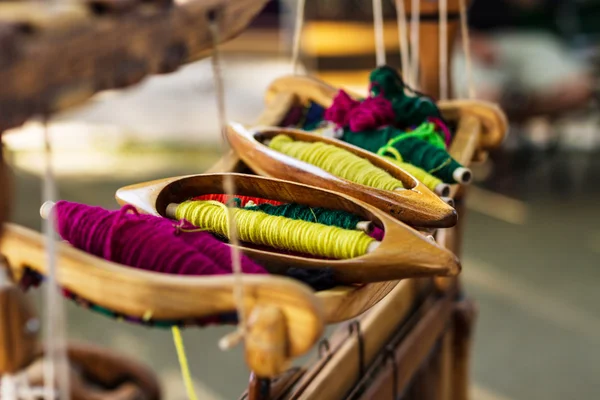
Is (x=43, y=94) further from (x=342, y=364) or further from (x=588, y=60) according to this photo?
(x=588, y=60)

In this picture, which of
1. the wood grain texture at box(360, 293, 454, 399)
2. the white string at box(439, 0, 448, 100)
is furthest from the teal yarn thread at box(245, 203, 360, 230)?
the white string at box(439, 0, 448, 100)

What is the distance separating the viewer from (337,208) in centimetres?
63

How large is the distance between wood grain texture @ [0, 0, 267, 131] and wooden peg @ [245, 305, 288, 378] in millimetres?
174

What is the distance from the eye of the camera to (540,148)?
3.98m

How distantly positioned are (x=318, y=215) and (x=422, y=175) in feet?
0.55

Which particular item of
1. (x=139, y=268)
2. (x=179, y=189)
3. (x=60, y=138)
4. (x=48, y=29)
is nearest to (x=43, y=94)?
(x=48, y=29)

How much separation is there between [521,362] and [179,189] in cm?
183

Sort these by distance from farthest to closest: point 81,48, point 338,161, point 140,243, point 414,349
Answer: point 414,349 → point 338,161 → point 140,243 → point 81,48

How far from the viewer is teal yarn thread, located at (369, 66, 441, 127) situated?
87 centimetres

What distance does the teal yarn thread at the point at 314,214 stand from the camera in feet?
2.01

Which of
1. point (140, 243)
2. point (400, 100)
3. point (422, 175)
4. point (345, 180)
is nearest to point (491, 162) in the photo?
point (400, 100)

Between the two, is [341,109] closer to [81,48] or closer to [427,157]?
[427,157]

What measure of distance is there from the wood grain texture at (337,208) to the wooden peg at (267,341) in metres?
0.08

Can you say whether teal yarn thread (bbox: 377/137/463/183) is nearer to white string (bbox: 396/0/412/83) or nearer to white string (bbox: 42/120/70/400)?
white string (bbox: 396/0/412/83)
